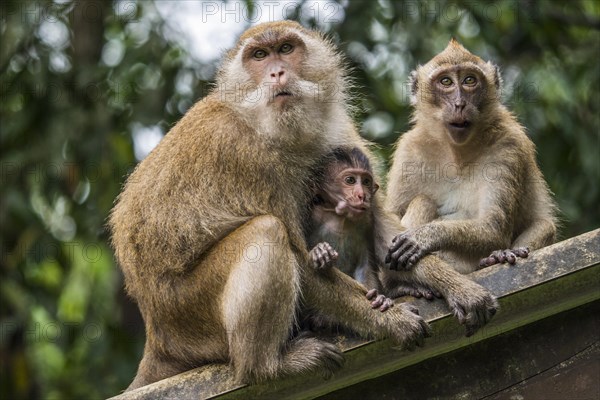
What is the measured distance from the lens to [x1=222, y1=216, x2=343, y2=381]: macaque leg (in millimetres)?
5203

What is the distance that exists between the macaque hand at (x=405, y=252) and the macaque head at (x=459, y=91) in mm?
1178

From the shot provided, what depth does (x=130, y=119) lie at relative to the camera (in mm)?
10336

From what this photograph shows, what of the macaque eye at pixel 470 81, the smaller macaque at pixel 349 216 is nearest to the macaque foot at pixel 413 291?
the smaller macaque at pixel 349 216

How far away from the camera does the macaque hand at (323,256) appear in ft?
17.8

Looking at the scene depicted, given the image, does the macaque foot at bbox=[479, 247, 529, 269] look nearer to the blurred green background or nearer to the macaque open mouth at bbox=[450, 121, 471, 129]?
the macaque open mouth at bbox=[450, 121, 471, 129]

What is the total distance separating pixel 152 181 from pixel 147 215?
227 mm

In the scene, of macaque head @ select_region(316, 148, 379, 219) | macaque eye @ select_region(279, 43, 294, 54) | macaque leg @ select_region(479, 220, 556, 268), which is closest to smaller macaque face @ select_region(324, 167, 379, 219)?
macaque head @ select_region(316, 148, 379, 219)

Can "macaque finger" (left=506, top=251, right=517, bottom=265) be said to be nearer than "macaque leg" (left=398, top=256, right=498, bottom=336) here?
No

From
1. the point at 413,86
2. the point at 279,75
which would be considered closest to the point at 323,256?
the point at 279,75

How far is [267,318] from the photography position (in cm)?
523

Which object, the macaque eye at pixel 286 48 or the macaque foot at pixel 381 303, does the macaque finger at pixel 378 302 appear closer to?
the macaque foot at pixel 381 303

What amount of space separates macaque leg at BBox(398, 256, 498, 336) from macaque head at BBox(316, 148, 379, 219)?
1.77 ft

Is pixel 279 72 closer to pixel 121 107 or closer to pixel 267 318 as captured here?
pixel 267 318

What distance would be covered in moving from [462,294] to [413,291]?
372mm
